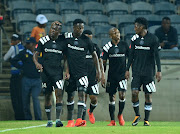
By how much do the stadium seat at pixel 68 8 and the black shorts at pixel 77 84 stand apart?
8.96m

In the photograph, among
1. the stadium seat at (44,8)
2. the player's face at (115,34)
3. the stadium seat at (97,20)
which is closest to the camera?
the player's face at (115,34)

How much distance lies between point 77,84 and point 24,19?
26.4ft

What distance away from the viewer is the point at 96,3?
1886cm

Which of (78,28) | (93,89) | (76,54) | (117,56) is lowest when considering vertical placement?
(93,89)

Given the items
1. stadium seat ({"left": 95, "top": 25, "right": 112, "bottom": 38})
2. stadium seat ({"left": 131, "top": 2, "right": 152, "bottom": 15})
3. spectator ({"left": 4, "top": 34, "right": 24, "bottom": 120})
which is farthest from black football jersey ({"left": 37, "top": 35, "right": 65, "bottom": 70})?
stadium seat ({"left": 131, "top": 2, "right": 152, "bottom": 15})

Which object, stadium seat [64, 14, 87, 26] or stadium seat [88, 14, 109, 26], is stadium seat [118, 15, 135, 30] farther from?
stadium seat [64, 14, 87, 26]

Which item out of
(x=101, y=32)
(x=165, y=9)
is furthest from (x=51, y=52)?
(x=165, y=9)

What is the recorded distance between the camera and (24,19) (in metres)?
17.3

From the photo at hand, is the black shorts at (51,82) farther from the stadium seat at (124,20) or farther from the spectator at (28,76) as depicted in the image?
the stadium seat at (124,20)

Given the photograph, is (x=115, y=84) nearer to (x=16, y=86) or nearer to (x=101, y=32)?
(x=16, y=86)

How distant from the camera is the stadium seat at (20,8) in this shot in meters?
18.2

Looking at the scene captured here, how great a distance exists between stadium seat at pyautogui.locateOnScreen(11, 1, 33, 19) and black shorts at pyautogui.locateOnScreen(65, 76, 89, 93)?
8.73 meters

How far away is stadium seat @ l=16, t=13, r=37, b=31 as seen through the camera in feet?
56.6

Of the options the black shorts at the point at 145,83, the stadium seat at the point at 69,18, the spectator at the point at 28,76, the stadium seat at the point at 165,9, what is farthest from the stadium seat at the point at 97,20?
the black shorts at the point at 145,83
